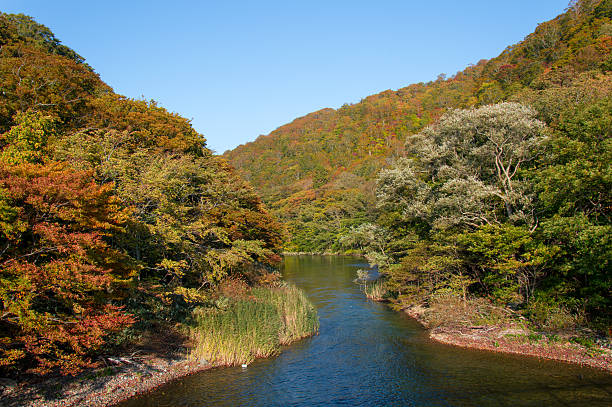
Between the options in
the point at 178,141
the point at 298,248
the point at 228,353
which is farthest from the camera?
the point at 298,248

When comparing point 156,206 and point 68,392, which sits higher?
point 156,206

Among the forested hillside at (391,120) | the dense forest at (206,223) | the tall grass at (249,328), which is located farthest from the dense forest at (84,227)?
the forested hillside at (391,120)

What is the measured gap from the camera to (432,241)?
2672 cm

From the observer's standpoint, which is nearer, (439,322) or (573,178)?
(573,178)

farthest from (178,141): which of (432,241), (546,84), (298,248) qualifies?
(298,248)

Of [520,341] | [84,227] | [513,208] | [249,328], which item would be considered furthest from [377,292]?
[84,227]

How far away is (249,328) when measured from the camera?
18.1 m

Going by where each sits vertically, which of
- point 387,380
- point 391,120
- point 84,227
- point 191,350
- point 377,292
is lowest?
point 387,380

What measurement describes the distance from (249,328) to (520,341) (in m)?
13.4

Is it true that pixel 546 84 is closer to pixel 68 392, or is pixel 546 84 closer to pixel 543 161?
pixel 543 161

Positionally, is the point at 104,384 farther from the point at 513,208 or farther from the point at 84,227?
the point at 513,208

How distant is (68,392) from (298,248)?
8312 centimetres

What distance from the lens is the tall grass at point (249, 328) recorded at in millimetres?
16656

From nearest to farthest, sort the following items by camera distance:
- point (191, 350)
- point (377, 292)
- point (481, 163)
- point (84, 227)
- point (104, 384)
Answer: point (84, 227), point (104, 384), point (191, 350), point (481, 163), point (377, 292)
